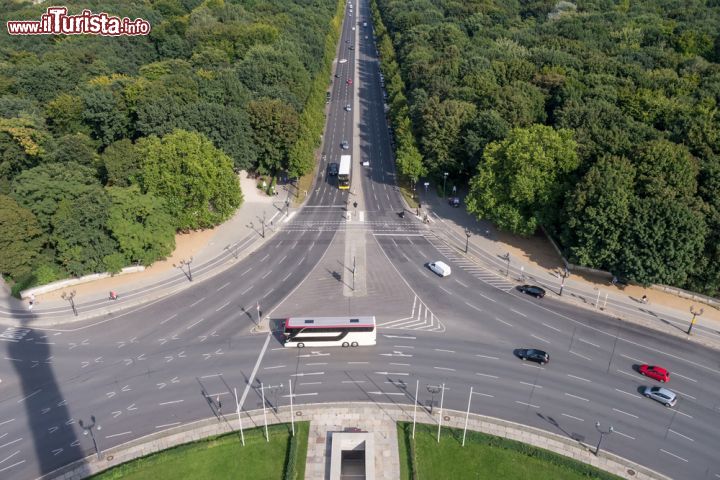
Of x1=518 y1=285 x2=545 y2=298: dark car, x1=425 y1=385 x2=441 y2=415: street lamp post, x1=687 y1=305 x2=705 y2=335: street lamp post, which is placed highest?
x1=687 y1=305 x2=705 y2=335: street lamp post

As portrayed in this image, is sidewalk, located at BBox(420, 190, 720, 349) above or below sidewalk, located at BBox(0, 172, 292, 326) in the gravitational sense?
above

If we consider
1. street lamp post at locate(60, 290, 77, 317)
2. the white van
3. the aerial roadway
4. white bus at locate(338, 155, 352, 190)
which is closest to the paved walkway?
the aerial roadway

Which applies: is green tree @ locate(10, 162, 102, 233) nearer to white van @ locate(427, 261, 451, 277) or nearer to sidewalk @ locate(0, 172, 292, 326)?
sidewalk @ locate(0, 172, 292, 326)

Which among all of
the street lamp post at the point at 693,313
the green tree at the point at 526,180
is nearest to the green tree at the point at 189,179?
the green tree at the point at 526,180

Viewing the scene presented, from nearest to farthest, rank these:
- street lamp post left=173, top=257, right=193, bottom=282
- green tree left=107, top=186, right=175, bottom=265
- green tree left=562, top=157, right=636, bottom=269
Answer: green tree left=562, top=157, right=636, bottom=269 → green tree left=107, top=186, right=175, bottom=265 → street lamp post left=173, top=257, right=193, bottom=282

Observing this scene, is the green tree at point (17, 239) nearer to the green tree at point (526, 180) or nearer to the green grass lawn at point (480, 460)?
the green grass lawn at point (480, 460)

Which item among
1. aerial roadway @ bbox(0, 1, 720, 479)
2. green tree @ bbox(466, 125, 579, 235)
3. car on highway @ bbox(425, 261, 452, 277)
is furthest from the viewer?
green tree @ bbox(466, 125, 579, 235)
